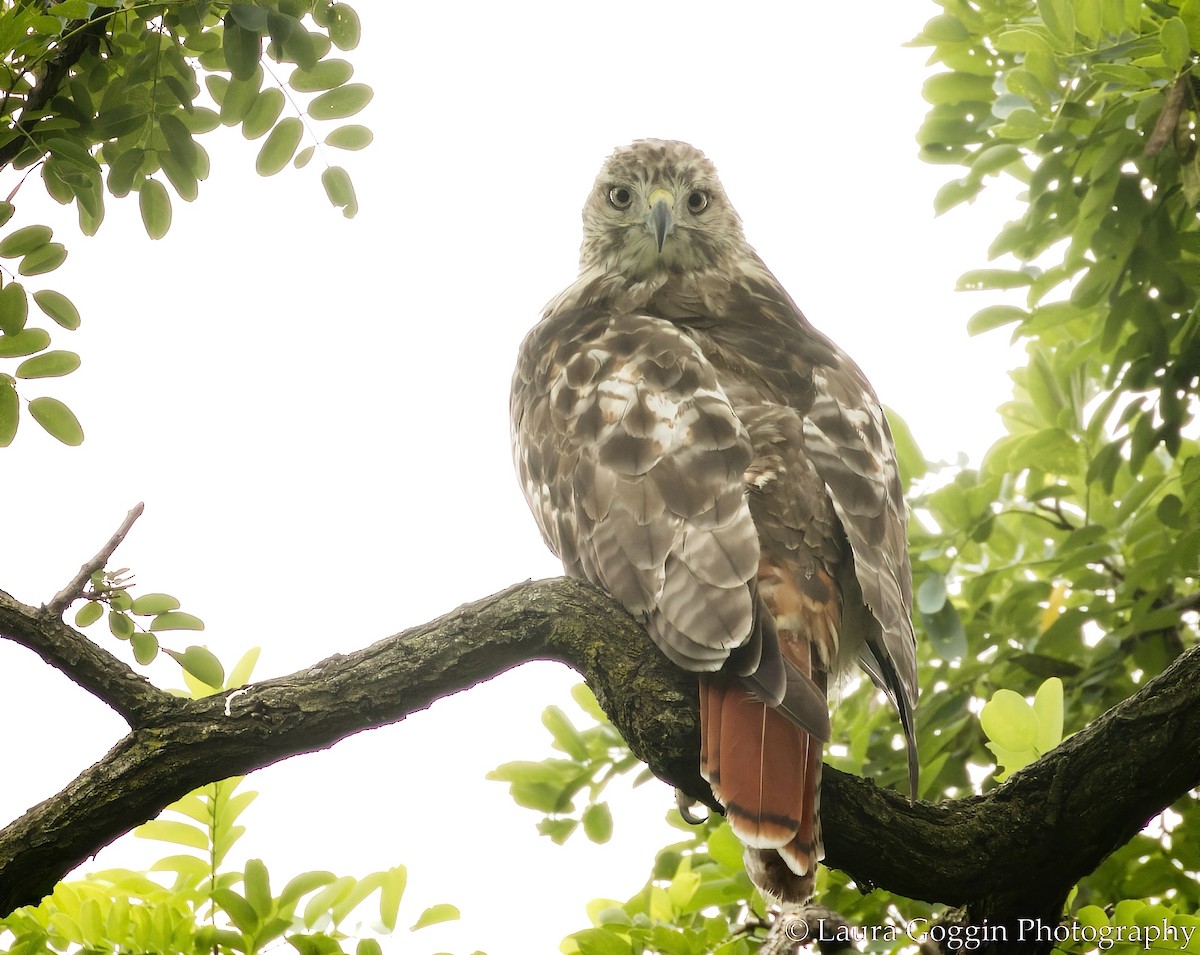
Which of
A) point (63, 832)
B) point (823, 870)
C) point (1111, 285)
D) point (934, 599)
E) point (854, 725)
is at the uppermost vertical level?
point (1111, 285)

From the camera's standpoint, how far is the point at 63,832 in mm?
2090

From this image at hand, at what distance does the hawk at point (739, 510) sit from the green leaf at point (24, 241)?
1254 mm

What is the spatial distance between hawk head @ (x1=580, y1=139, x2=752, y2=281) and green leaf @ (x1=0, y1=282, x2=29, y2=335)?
1935mm

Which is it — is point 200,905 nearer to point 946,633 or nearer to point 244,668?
point 244,668

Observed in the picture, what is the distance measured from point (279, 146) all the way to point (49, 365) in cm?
67

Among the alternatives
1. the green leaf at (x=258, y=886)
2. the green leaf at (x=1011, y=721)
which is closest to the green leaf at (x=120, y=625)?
the green leaf at (x=258, y=886)

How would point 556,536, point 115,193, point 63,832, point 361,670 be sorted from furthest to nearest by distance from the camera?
1. point 556,536
2. point 115,193
3. point 361,670
4. point 63,832

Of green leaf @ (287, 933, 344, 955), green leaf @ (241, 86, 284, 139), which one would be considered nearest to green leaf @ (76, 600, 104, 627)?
green leaf @ (287, 933, 344, 955)

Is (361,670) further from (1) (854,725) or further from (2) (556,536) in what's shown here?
(1) (854,725)

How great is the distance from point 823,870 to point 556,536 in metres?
1.01

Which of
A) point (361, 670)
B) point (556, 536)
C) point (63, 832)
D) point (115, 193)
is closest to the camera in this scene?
point (63, 832)

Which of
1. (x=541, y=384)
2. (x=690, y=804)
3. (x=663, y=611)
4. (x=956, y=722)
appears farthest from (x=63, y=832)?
(x=956, y=722)

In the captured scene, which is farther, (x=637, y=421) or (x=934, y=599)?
(x=934, y=599)

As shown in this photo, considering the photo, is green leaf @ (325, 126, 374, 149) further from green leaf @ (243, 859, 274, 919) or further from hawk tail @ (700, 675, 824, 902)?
green leaf @ (243, 859, 274, 919)
